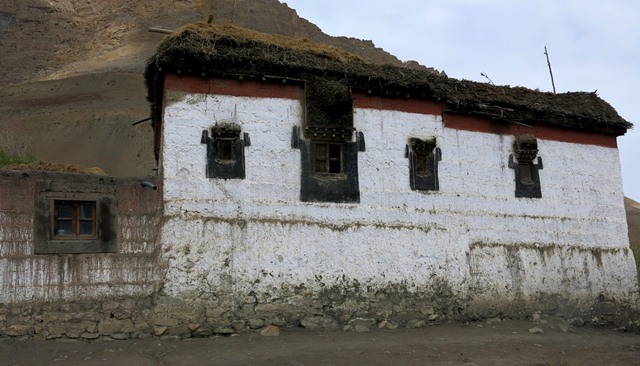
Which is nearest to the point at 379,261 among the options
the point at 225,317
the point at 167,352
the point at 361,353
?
the point at 361,353

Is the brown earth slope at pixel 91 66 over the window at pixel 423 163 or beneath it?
over

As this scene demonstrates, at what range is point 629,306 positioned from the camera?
15.0 metres

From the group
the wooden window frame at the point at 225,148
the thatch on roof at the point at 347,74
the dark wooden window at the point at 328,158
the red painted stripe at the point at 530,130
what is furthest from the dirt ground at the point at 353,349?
the thatch on roof at the point at 347,74

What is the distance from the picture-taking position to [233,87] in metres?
12.2

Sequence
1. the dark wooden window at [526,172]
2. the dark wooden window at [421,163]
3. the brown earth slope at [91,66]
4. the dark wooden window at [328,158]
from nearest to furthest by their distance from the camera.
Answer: the dark wooden window at [328,158] → the dark wooden window at [421,163] → the dark wooden window at [526,172] → the brown earth slope at [91,66]

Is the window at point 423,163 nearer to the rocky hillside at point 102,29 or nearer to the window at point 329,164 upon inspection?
the window at point 329,164

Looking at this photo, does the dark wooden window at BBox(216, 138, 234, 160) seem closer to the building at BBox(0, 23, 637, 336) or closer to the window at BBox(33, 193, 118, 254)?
the building at BBox(0, 23, 637, 336)

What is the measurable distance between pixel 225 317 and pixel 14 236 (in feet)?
12.6

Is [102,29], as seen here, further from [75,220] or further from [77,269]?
[77,269]

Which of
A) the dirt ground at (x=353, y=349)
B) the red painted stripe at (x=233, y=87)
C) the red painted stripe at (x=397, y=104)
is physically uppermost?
the red painted stripe at (x=233, y=87)

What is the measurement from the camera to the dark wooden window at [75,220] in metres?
10.6

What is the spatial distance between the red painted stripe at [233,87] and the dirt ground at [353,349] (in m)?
4.67

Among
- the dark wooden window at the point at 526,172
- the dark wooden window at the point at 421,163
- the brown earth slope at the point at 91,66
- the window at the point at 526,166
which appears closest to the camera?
the dark wooden window at the point at 421,163

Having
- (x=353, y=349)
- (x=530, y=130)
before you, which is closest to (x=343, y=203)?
(x=353, y=349)
